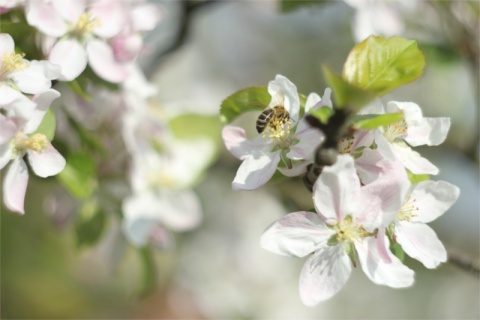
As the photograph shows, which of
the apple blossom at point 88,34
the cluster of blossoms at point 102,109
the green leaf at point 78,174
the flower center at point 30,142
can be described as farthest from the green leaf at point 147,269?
the flower center at point 30,142

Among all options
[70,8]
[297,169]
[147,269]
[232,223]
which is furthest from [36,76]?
[232,223]

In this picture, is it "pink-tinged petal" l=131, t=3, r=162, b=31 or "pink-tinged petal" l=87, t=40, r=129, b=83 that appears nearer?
"pink-tinged petal" l=87, t=40, r=129, b=83

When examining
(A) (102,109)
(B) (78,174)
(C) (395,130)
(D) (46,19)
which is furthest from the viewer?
(A) (102,109)

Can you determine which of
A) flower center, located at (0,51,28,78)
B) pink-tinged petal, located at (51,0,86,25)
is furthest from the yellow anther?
pink-tinged petal, located at (51,0,86,25)

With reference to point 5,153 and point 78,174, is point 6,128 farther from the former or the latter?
point 78,174

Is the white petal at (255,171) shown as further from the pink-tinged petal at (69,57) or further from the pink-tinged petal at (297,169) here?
the pink-tinged petal at (69,57)

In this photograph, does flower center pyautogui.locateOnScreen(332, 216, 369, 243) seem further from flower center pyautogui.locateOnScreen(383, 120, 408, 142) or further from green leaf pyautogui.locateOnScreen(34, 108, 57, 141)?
green leaf pyautogui.locateOnScreen(34, 108, 57, 141)
